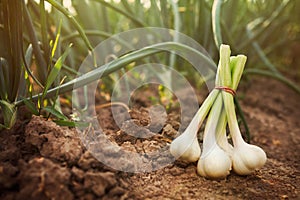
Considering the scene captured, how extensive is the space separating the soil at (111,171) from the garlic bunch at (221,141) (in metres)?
→ 0.03

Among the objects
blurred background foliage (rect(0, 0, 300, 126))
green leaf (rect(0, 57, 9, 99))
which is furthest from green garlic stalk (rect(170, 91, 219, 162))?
green leaf (rect(0, 57, 9, 99))

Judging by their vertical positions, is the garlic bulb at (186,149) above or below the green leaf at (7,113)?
below

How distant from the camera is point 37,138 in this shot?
907 millimetres

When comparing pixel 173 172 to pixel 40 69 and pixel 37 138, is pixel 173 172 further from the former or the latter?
pixel 40 69

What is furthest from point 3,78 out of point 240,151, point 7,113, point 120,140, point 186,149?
point 240,151

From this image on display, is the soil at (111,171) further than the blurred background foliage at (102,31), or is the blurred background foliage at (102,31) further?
the blurred background foliage at (102,31)

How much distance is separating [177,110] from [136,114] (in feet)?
0.96

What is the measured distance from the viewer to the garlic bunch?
3.07 feet

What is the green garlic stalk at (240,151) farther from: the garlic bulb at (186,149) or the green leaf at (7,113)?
the green leaf at (7,113)

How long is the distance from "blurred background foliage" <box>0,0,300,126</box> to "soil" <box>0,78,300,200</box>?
0.29ft

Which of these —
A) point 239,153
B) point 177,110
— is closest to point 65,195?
point 239,153

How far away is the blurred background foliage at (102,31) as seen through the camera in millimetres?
1015

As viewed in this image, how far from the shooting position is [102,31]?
1.76 meters

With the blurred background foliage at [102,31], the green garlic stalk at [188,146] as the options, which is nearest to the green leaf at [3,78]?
the blurred background foliage at [102,31]
